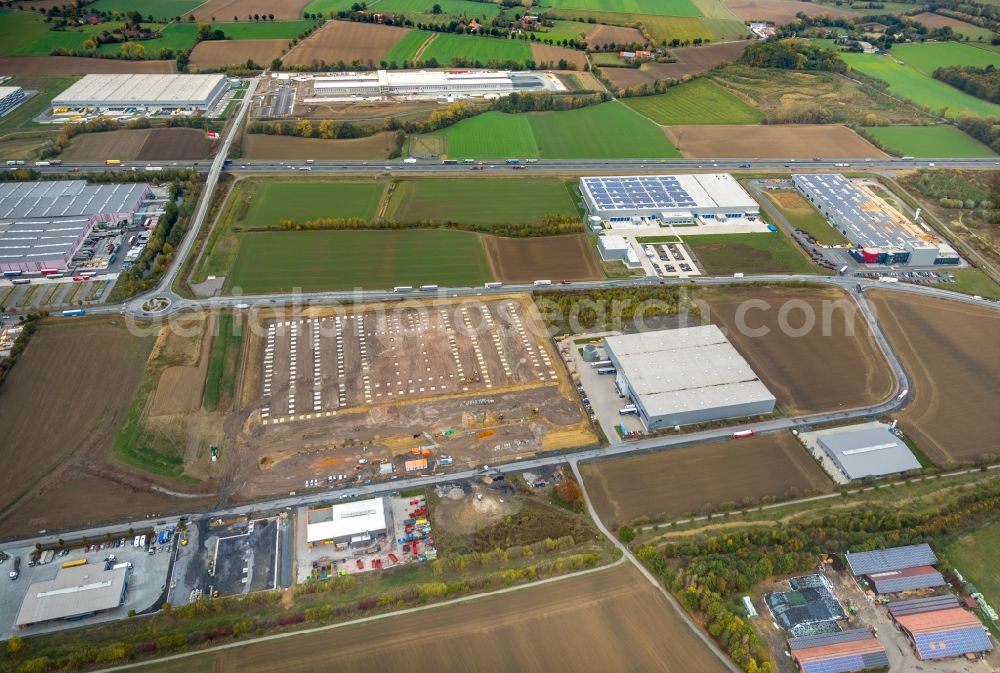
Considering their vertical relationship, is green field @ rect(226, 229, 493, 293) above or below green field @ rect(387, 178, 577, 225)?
below

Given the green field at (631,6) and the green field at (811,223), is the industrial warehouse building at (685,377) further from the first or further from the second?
the green field at (631,6)

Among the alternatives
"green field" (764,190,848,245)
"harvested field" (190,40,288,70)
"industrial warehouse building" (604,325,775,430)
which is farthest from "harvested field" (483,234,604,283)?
"harvested field" (190,40,288,70)

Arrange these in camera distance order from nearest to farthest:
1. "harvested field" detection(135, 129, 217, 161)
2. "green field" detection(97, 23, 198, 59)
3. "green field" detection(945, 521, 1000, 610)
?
"green field" detection(945, 521, 1000, 610), "harvested field" detection(135, 129, 217, 161), "green field" detection(97, 23, 198, 59)

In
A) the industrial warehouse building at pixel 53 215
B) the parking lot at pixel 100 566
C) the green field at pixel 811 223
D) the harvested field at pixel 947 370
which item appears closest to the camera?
the parking lot at pixel 100 566

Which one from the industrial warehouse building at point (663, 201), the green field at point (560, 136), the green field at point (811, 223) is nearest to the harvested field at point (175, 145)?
the green field at point (560, 136)

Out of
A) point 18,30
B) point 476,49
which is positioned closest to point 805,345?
point 476,49

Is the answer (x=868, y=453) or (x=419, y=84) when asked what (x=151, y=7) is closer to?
(x=419, y=84)

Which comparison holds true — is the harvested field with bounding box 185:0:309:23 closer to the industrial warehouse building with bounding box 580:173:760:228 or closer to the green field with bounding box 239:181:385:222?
the green field with bounding box 239:181:385:222
